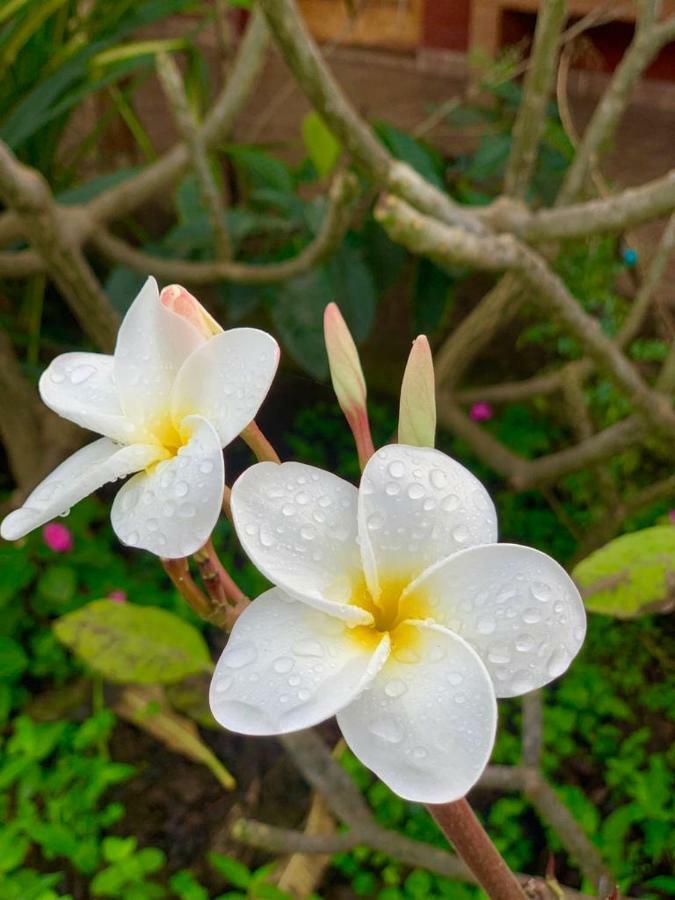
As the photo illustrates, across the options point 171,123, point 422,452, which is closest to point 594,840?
point 422,452

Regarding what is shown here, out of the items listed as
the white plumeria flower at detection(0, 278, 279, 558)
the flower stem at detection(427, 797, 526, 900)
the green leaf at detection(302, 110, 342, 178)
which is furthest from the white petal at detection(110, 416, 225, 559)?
the green leaf at detection(302, 110, 342, 178)

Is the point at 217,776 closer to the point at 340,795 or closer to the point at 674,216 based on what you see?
the point at 340,795

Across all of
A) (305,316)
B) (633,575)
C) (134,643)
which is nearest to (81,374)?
(633,575)

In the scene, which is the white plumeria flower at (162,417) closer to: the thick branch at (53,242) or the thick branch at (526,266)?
the thick branch at (526,266)

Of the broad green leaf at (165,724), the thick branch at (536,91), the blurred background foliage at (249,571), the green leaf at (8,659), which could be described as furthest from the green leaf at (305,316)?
the green leaf at (8,659)

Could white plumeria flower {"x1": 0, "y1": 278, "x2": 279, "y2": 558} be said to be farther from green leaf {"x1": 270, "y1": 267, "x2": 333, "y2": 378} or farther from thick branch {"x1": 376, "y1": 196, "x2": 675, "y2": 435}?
green leaf {"x1": 270, "y1": 267, "x2": 333, "y2": 378}

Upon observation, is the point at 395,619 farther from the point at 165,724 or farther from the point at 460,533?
the point at 165,724
